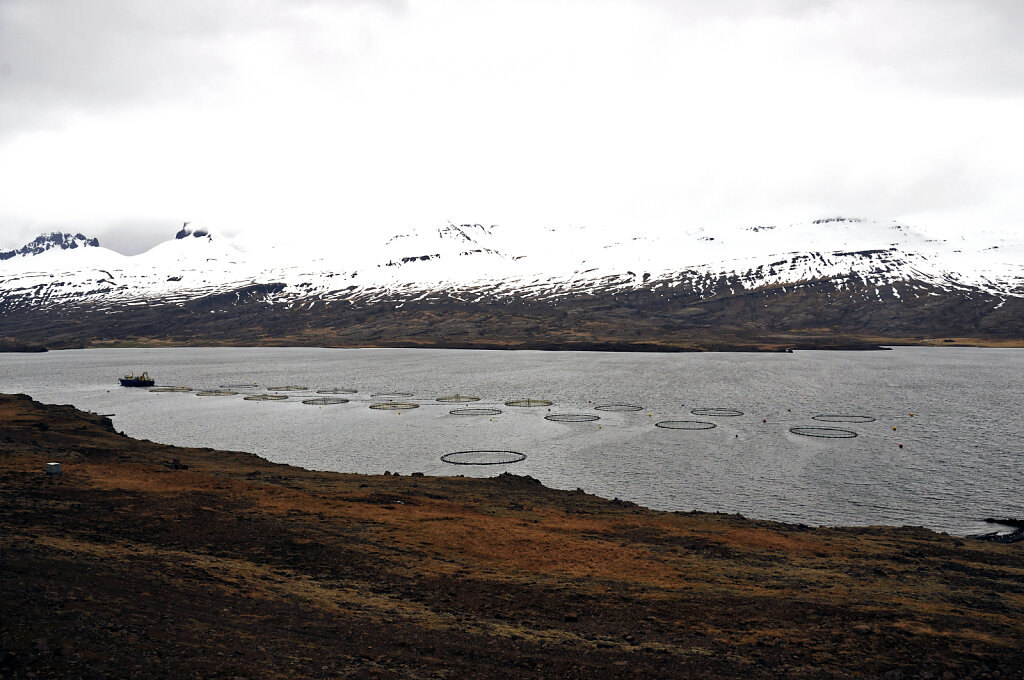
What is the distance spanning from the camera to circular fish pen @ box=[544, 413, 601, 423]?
101 m


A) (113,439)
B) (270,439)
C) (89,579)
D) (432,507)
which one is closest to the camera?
(89,579)

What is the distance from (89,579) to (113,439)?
177 feet

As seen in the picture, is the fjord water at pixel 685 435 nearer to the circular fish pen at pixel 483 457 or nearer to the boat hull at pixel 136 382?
the circular fish pen at pixel 483 457

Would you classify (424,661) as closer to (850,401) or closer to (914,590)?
(914,590)

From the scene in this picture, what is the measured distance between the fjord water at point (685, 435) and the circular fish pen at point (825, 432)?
8.09 feet

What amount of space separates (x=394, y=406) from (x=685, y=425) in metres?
49.6

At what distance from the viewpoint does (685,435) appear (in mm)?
87312

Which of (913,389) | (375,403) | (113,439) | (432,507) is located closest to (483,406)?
(375,403)

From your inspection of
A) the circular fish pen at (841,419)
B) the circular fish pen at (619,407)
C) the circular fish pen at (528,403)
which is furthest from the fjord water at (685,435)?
the circular fish pen at (528,403)

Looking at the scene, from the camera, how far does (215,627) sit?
2356cm

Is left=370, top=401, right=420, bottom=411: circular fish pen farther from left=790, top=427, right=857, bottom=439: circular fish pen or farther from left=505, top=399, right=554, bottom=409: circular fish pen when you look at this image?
left=790, top=427, right=857, bottom=439: circular fish pen

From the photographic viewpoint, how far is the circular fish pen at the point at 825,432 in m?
86.4

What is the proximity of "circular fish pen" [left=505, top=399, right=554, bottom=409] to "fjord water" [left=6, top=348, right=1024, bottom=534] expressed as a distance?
2.71 meters

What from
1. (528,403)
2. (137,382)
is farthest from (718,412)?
(137,382)
